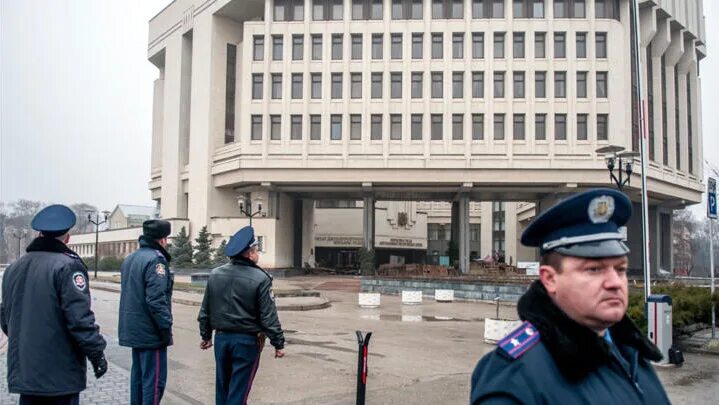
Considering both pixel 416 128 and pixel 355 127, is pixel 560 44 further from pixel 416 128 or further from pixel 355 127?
pixel 355 127

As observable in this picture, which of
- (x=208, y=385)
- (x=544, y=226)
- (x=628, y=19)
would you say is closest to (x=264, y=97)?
(x=628, y=19)

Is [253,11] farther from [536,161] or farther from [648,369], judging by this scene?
[648,369]

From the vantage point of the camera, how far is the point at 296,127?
4597 cm

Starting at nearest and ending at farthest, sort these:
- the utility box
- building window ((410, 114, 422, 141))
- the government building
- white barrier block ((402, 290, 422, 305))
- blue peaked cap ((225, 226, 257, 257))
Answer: blue peaked cap ((225, 226, 257, 257)) → the utility box → white barrier block ((402, 290, 422, 305)) → the government building → building window ((410, 114, 422, 141))

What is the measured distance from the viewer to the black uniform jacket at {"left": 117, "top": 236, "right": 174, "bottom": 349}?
644 centimetres

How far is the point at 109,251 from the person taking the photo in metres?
72.5

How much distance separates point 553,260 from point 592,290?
184mm

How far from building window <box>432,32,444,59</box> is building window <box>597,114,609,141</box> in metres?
12.0

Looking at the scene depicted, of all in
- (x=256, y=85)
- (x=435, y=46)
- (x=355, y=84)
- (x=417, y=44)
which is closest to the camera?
(x=435, y=46)

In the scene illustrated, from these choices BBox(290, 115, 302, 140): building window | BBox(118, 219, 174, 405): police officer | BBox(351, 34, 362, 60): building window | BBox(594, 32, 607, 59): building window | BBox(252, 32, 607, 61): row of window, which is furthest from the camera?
BBox(351, 34, 362, 60): building window

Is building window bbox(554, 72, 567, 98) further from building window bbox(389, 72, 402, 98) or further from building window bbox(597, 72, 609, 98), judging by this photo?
building window bbox(389, 72, 402, 98)

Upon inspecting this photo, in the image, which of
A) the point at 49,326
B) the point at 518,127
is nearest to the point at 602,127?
the point at 518,127

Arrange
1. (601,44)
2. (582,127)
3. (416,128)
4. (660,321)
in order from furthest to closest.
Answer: (416,128)
(601,44)
(582,127)
(660,321)

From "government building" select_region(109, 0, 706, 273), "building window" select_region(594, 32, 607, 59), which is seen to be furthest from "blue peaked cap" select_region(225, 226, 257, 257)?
"building window" select_region(594, 32, 607, 59)
